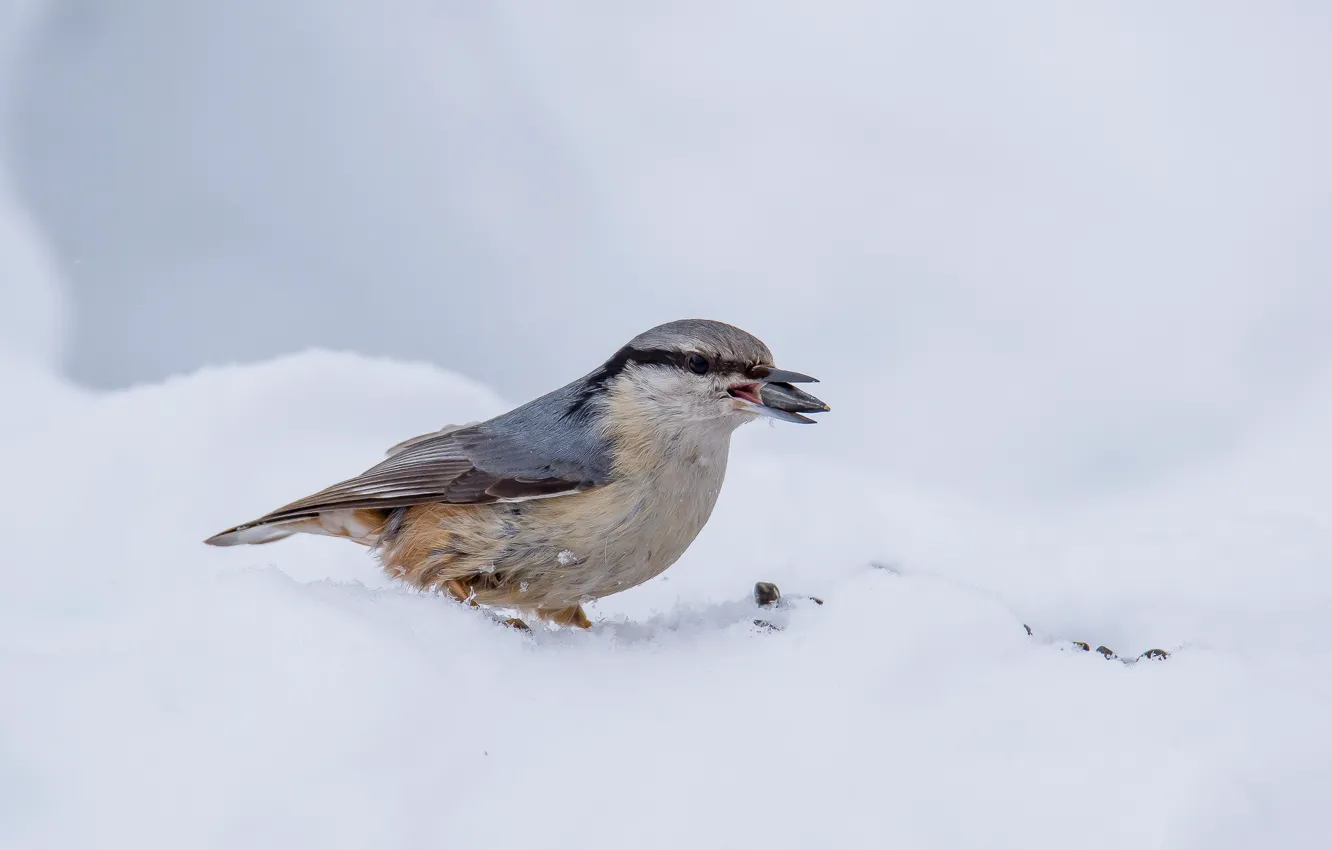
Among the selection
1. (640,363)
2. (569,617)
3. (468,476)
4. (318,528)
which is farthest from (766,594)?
(318,528)

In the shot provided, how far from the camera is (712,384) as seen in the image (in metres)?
2.78

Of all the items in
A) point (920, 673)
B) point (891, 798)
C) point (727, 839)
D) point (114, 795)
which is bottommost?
point (114, 795)

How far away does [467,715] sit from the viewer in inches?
79.7

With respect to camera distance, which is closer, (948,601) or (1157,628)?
(948,601)

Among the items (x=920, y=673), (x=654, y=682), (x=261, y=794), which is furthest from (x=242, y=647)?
(x=920, y=673)

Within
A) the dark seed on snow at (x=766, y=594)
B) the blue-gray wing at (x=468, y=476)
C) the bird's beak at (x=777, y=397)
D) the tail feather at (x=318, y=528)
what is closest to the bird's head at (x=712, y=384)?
the bird's beak at (x=777, y=397)

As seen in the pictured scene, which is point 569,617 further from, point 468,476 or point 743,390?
point 743,390

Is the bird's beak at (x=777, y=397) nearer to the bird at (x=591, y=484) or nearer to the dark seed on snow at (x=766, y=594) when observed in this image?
the bird at (x=591, y=484)

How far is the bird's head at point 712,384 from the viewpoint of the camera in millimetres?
2746

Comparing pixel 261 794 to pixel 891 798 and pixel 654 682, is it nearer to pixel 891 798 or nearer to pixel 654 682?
pixel 654 682

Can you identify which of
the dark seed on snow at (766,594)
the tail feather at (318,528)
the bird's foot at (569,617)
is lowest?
the bird's foot at (569,617)

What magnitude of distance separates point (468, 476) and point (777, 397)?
0.86 meters

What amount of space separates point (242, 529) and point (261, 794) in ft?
5.06

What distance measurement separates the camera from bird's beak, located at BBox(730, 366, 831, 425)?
2.71 metres
